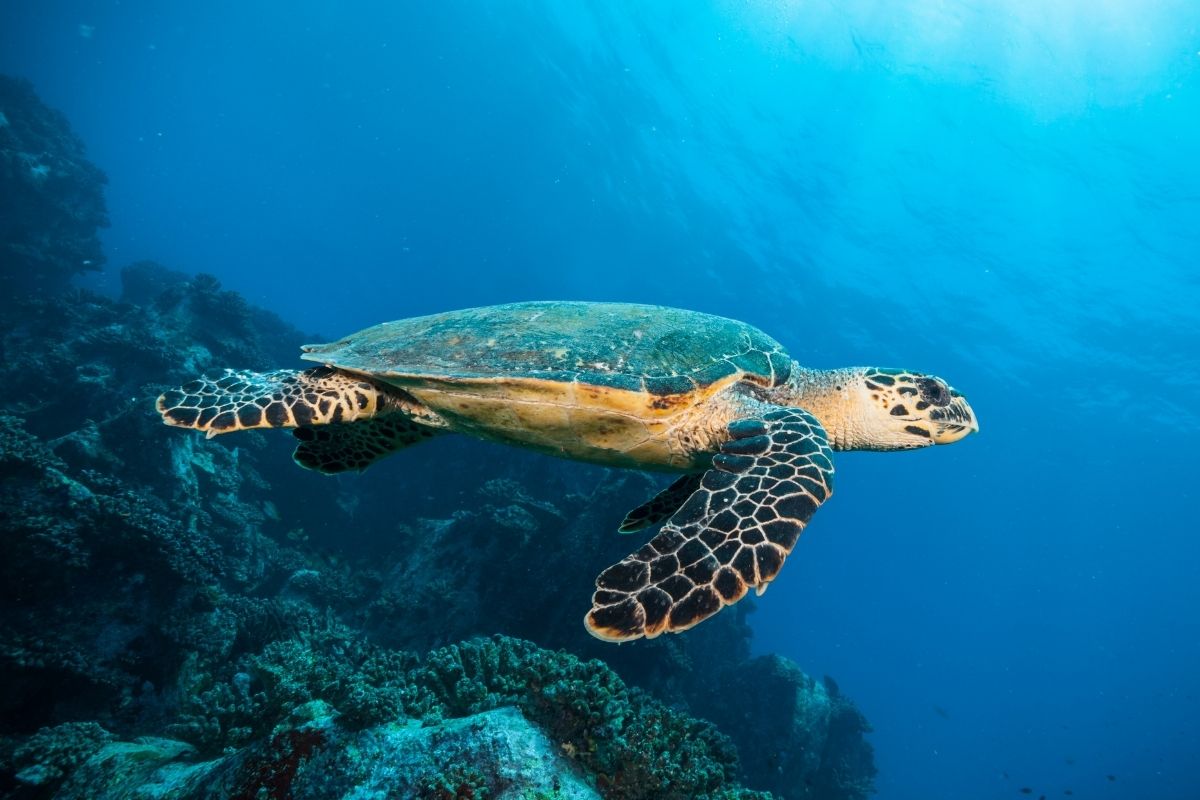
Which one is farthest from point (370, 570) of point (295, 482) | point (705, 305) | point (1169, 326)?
point (705, 305)

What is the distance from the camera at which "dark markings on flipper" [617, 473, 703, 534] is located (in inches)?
157

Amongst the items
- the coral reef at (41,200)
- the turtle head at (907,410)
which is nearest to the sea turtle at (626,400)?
the turtle head at (907,410)

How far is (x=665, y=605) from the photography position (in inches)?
86.3

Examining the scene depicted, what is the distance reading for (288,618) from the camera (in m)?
6.22

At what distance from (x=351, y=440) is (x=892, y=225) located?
36494 mm

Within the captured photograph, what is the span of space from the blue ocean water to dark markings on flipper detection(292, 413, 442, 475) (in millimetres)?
30870

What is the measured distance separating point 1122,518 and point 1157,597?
26.1 m

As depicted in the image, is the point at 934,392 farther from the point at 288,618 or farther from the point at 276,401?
the point at 288,618

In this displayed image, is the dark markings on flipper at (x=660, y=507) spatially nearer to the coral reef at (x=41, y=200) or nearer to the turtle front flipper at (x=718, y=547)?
the turtle front flipper at (x=718, y=547)

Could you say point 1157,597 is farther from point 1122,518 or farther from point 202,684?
point 202,684

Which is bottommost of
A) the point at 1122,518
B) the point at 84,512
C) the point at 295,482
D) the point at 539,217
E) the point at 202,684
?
the point at 202,684

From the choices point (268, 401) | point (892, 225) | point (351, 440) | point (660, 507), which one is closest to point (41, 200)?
point (351, 440)

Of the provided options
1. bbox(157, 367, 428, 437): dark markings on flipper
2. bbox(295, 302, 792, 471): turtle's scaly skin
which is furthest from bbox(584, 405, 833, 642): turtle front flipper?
bbox(157, 367, 428, 437): dark markings on flipper

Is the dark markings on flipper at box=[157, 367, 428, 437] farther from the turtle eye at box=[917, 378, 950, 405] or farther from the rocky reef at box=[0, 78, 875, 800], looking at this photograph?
the turtle eye at box=[917, 378, 950, 405]
